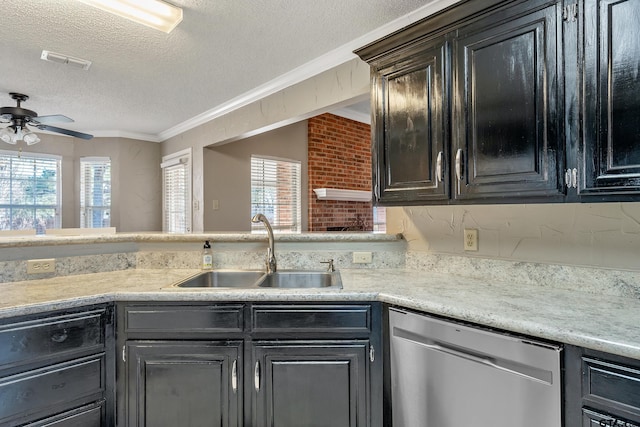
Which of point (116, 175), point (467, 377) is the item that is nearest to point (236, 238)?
point (467, 377)

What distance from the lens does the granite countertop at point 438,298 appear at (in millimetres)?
1104

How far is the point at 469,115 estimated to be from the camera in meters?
1.54

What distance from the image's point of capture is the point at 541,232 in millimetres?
1662

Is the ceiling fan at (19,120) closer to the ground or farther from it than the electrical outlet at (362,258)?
farther from it

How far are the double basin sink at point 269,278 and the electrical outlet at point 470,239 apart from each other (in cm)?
74

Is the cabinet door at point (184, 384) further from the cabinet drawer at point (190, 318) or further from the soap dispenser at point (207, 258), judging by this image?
the soap dispenser at point (207, 258)

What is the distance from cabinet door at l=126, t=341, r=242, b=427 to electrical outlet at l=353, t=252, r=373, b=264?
35.5 inches

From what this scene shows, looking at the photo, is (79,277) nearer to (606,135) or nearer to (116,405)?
(116,405)

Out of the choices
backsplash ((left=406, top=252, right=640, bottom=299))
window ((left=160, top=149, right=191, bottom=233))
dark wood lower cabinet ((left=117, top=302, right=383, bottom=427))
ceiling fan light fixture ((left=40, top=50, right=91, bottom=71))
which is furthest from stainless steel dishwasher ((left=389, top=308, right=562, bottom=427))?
window ((left=160, top=149, right=191, bottom=233))

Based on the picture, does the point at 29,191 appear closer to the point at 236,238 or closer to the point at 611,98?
the point at 236,238

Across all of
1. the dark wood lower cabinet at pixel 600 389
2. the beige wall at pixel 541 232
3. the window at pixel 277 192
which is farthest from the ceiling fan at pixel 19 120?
the dark wood lower cabinet at pixel 600 389

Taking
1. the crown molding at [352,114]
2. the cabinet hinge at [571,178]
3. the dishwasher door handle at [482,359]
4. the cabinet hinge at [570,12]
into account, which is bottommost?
the dishwasher door handle at [482,359]

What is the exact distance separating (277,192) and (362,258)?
2.95 m

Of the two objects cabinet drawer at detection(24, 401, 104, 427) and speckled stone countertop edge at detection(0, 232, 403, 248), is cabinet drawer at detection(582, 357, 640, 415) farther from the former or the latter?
cabinet drawer at detection(24, 401, 104, 427)
